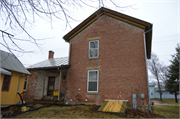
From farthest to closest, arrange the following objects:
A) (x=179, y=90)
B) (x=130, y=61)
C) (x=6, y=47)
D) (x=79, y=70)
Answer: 1. (x=179, y=90)
2. (x=79, y=70)
3. (x=130, y=61)
4. (x=6, y=47)

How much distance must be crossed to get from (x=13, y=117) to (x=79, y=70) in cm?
594

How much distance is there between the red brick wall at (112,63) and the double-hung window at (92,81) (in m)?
0.36

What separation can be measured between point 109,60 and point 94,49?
1858 millimetres

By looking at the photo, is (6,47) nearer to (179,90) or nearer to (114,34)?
(114,34)

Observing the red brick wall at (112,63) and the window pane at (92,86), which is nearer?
the red brick wall at (112,63)

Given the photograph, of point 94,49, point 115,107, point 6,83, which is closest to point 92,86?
point 115,107

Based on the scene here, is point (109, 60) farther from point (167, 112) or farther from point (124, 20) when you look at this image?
point (167, 112)

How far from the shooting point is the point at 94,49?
39.3 feet

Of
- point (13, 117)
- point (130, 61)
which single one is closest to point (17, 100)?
point (13, 117)

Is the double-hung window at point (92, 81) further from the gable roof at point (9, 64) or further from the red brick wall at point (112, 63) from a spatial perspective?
the gable roof at point (9, 64)

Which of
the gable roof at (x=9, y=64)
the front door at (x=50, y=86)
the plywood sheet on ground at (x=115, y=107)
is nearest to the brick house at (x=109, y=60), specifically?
the plywood sheet on ground at (x=115, y=107)

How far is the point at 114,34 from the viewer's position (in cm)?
1140

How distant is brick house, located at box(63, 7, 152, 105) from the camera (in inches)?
390

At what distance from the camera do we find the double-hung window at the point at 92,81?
11.0 meters
